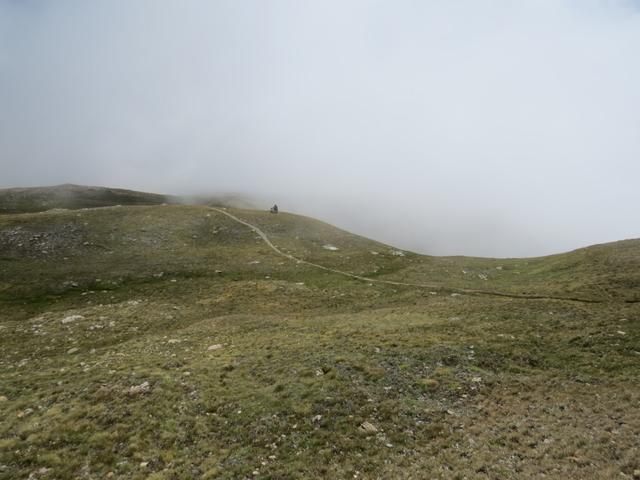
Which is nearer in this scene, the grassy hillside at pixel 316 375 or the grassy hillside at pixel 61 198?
the grassy hillside at pixel 316 375

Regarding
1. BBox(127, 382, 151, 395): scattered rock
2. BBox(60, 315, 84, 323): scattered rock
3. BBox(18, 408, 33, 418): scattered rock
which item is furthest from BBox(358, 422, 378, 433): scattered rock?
BBox(60, 315, 84, 323): scattered rock

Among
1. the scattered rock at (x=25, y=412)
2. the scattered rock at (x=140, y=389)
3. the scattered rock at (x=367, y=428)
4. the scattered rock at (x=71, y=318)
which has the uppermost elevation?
the scattered rock at (x=367, y=428)

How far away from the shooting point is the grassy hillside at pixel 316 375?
15211 millimetres

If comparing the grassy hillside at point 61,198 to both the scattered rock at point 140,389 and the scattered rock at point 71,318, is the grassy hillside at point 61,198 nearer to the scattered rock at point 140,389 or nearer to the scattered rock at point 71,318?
the scattered rock at point 71,318

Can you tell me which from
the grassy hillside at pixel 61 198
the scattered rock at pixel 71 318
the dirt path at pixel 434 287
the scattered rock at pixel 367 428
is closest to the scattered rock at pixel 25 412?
the scattered rock at pixel 367 428

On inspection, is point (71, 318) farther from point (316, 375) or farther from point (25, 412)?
point (316, 375)

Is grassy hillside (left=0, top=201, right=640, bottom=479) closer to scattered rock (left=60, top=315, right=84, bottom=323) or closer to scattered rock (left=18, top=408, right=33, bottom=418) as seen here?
scattered rock (left=18, top=408, right=33, bottom=418)

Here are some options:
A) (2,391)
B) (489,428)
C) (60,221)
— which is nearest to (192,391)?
(2,391)

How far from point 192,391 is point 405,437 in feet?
38.1

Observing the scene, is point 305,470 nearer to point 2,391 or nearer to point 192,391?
point 192,391

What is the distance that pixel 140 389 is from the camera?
2022cm

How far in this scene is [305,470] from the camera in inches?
571

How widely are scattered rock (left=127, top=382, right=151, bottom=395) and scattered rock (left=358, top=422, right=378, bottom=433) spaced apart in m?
11.8

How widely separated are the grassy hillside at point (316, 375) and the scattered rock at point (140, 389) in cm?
19
